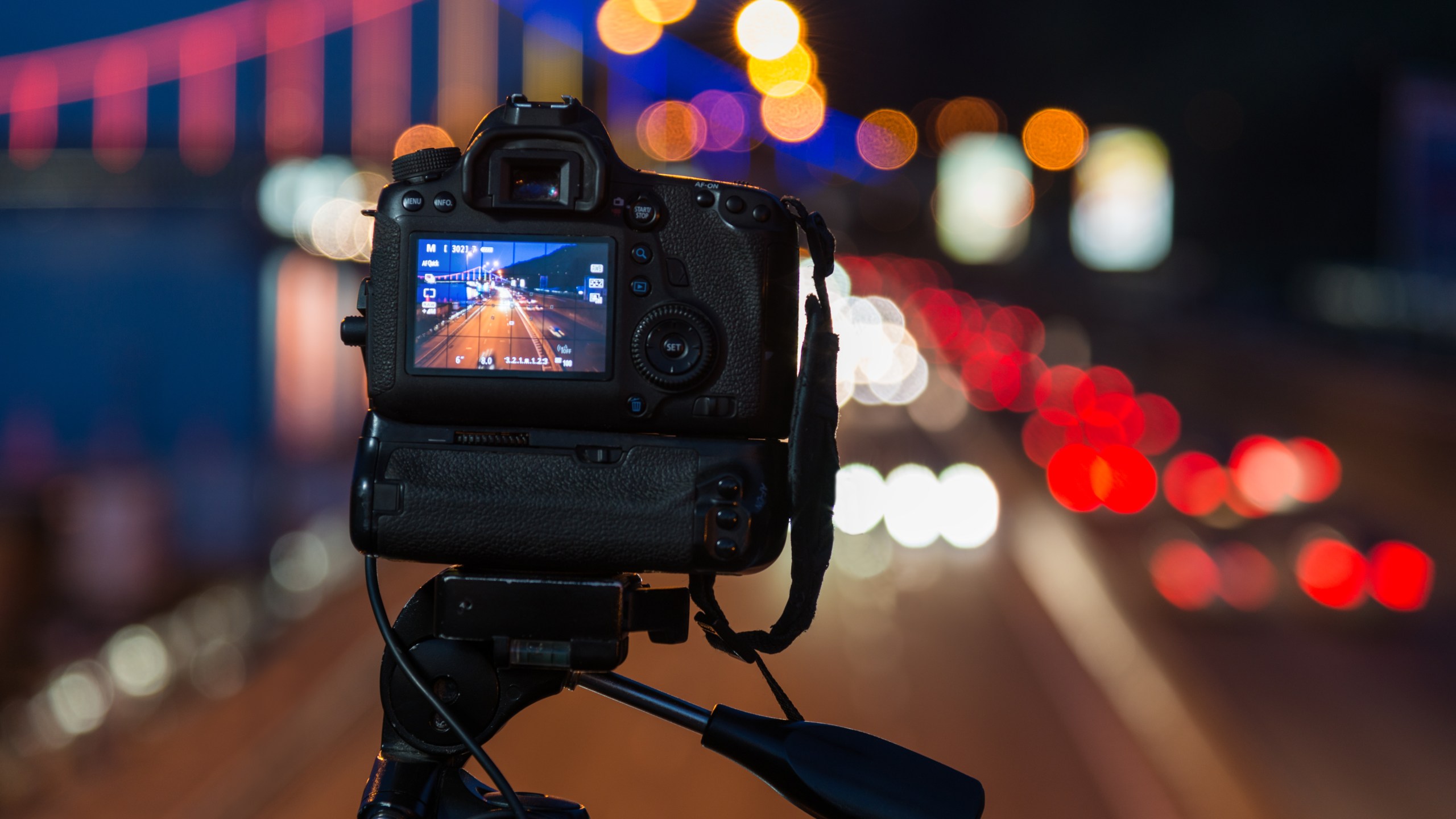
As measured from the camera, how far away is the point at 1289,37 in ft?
70.5

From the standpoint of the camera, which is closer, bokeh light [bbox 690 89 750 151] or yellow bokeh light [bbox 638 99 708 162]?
yellow bokeh light [bbox 638 99 708 162]

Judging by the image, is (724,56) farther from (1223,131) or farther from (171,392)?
(171,392)

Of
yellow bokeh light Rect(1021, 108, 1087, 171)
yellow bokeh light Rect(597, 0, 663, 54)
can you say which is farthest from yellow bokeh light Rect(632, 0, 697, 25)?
yellow bokeh light Rect(1021, 108, 1087, 171)

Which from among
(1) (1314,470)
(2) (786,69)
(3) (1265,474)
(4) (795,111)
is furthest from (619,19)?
(4) (795,111)

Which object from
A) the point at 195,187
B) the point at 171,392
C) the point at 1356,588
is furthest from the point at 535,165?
the point at 171,392

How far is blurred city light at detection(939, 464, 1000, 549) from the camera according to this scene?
9.30m

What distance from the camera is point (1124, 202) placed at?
2755 centimetres

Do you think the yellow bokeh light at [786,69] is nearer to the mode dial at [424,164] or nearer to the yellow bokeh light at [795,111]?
the yellow bokeh light at [795,111]

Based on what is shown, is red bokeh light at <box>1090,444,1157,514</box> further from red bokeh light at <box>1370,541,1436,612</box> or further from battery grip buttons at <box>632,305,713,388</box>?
battery grip buttons at <box>632,305,713,388</box>

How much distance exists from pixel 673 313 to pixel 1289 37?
2319 cm

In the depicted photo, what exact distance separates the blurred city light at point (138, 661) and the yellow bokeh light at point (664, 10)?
19927mm

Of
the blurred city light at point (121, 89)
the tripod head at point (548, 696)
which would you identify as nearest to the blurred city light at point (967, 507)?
the tripod head at point (548, 696)

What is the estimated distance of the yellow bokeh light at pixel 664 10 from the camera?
6262mm

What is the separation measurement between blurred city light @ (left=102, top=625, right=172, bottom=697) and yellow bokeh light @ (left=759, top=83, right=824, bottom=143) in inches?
588
